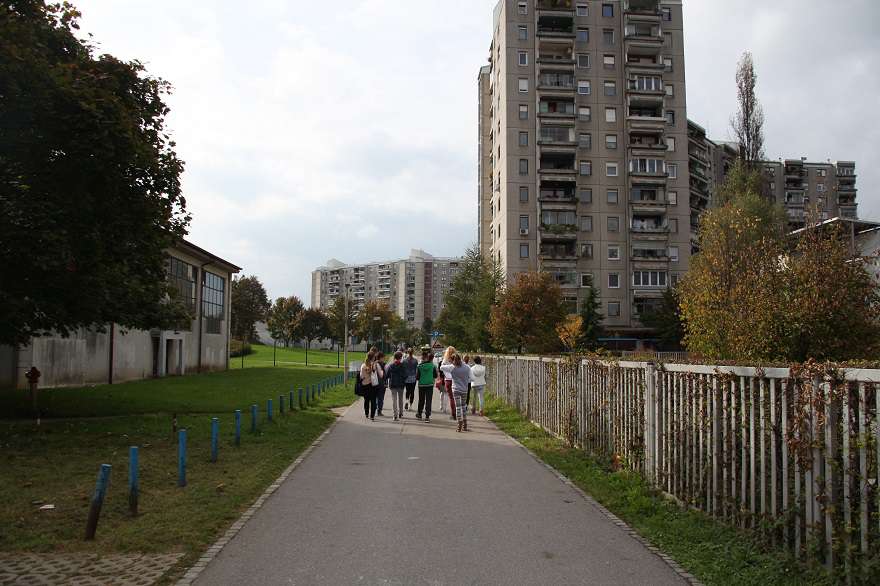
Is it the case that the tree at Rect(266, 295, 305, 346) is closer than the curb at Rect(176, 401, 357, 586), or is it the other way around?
the curb at Rect(176, 401, 357, 586)

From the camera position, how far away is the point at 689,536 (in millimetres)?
6281

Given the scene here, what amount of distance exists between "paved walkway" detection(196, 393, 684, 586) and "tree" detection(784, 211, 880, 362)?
269 inches

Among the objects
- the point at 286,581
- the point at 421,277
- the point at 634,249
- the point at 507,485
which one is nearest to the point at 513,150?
the point at 634,249

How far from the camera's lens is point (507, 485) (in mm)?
8914

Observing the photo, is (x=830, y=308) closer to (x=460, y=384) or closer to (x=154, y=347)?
(x=460, y=384)

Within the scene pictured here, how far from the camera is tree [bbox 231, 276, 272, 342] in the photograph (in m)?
91.7

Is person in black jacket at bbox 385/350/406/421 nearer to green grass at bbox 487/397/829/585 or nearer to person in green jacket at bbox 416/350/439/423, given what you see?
person in green jacket at bbox 416/350/439/423

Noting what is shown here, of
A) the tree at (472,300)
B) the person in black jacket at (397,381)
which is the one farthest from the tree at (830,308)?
the tree at (472,300)

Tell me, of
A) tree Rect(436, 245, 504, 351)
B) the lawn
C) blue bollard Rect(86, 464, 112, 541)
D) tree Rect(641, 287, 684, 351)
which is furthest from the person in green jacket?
tree Rect(641, 287, 684, 351)

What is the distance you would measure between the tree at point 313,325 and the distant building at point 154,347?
57.2 metres

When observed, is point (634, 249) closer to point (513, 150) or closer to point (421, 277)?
point (513, 150)

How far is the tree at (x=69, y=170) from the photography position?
1205cm

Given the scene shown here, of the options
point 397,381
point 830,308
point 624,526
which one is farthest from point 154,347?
point 624,526

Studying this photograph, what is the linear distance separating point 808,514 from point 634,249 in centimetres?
6060
